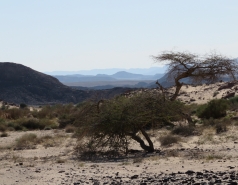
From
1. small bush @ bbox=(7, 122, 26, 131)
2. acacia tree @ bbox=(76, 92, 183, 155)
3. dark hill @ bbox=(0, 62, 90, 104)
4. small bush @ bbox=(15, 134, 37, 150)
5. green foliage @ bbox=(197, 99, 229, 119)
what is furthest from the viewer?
dark hill @ bbox=(0, 62, 90, 104)

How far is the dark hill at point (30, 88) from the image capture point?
279 feet

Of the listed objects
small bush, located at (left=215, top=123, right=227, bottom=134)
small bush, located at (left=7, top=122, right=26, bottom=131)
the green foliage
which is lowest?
small bush, located at (left=7, top=122, right=26, bottom=131)

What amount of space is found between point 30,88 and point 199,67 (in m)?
67.5

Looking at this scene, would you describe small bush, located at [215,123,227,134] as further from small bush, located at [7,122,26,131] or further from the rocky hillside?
the rocky hillside

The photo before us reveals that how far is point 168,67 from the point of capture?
1055 inches

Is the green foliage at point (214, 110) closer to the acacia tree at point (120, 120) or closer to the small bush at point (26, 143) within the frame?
the acacia tree at point (120, 120)

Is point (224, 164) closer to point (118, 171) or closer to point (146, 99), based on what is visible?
point (118, 171)

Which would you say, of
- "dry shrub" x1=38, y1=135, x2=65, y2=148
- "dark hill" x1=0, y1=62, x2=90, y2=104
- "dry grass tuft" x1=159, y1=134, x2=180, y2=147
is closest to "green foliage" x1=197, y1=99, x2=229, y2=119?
"dry shrub" x1=38, y1=135, x2=65, y2=148

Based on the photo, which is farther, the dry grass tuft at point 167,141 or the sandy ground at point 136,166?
the dry grass tuft at point 167,141

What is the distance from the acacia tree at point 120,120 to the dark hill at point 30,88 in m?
68.0

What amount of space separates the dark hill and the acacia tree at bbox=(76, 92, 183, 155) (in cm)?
6799

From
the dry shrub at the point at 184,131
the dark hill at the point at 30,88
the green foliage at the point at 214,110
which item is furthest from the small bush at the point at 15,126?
the dark hill at the point at 30,88

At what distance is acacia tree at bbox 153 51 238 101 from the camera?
2517 centimetres

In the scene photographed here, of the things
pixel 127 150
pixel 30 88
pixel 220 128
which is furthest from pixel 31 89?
pixel 127 150
